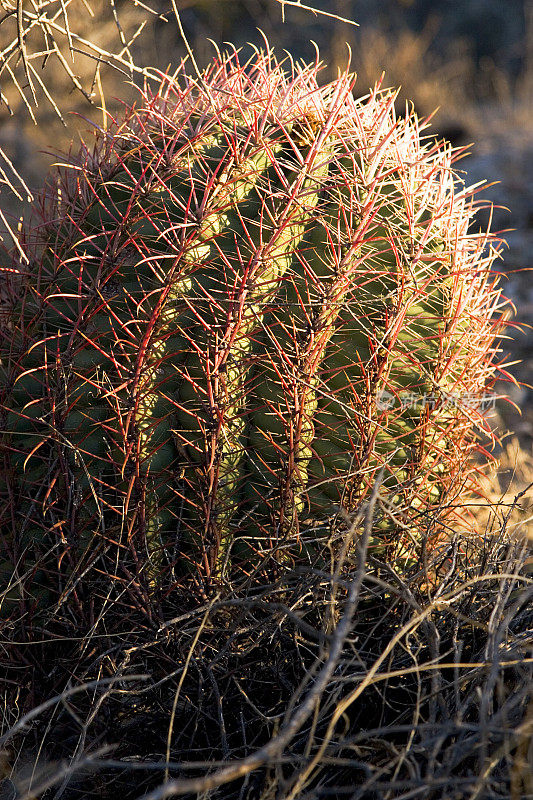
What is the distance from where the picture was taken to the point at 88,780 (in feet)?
4.02

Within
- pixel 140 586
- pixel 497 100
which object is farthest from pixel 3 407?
pixel 497 100

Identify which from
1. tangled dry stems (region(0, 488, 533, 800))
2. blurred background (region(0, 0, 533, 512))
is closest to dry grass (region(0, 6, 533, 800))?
tangled dry stems (region(0, 488, 533, 800))

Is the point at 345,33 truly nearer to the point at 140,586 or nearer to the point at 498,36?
the point at 498,36

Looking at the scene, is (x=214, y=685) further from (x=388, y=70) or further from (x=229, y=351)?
(x=388, y=70)

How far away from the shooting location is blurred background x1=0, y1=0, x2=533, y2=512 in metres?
3.70

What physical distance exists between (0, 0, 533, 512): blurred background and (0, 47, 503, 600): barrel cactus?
0.44 metres

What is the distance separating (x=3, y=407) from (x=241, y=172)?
0.54m

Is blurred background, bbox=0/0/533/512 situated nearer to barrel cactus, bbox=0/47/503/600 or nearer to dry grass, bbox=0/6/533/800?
barrel cactus, bbox=0/47/503/600

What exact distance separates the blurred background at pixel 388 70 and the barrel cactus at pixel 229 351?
443 millimetres

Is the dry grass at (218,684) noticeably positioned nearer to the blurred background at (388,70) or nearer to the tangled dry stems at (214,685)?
the tangled dry stems at (214,685)

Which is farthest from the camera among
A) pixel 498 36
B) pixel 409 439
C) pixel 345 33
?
pixel 498 36

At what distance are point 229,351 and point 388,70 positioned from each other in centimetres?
714

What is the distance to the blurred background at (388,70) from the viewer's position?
146 inches

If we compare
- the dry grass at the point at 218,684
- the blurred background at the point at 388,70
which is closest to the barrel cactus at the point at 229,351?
the dry grass at the point at 218,684
